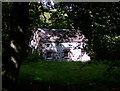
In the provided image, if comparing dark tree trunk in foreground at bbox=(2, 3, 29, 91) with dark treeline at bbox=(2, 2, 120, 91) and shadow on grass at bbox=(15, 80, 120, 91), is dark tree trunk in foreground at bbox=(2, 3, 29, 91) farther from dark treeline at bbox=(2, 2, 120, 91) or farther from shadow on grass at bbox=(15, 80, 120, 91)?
shadow on grass at bbox=(15, 80, 120, 91)

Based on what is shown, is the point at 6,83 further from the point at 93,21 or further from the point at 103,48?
the point at 93,21

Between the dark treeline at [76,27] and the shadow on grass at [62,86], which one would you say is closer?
the dark treeline at [76,27]

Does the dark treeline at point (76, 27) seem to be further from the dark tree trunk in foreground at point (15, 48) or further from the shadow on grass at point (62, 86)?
the shadow on grass at point (62, 86)

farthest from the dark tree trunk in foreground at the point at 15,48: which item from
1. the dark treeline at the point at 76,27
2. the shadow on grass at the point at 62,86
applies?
the shadow on grass at the point at 62,86

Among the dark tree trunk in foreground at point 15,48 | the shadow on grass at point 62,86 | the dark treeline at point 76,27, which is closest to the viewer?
the dark tree trunk in foreground at point 15,48

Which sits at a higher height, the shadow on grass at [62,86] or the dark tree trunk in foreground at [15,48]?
the dark tree trunk in foreground at [15,48]

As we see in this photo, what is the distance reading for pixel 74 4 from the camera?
8.33 metres

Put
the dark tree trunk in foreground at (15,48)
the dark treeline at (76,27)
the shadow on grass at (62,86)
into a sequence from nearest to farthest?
1. the dark tree trunk in foreground at (15,48)
2. the dark treeline at (76,27)
3. the shadow on grass at (62,86)

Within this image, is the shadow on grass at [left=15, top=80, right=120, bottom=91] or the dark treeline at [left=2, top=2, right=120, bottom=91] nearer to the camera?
the dark treeline at [left=2, top=2, right=120, bottom=91]

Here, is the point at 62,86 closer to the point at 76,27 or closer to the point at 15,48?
the point at 15,48

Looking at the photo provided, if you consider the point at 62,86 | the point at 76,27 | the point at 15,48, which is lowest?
the point at 62,86

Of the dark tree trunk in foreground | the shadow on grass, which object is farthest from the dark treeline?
the shadow on grass

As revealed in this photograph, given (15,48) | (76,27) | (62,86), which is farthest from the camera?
(76,27)

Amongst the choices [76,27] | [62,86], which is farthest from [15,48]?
[76,27]
